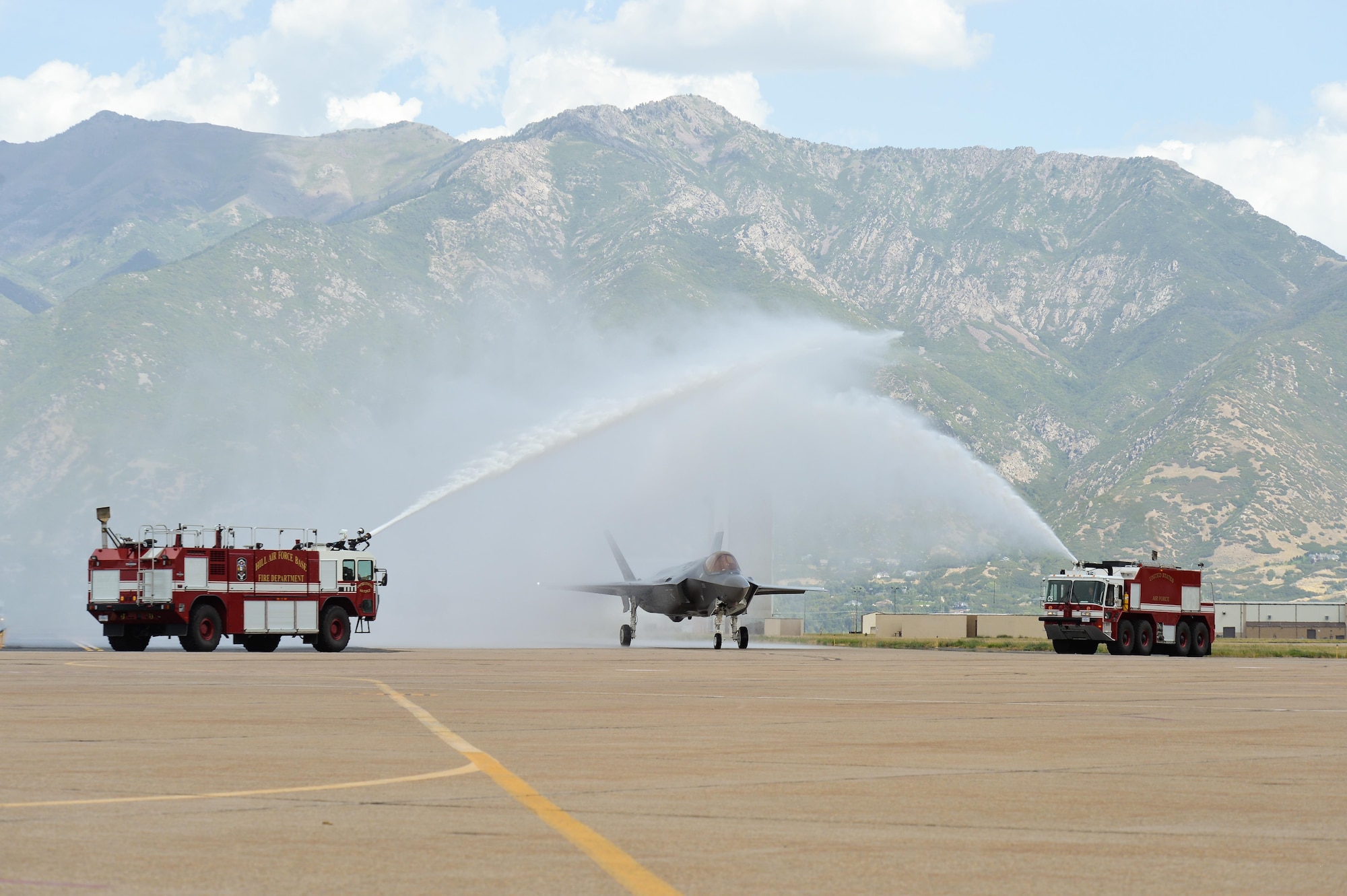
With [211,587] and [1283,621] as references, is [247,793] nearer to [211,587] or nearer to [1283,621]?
[211,587]

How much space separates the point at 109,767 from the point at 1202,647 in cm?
5551

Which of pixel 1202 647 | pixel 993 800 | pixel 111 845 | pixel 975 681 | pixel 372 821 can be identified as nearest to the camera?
pixel 111 845

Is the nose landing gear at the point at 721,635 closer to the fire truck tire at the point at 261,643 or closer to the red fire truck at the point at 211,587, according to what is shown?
the red fire truck at the point at 211,587

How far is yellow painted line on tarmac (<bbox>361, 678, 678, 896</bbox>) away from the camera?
8.86m

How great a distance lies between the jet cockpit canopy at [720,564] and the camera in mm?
58000

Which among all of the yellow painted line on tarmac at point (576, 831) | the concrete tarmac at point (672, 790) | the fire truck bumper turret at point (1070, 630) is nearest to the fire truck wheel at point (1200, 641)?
the fire truck bumper turret at point (1070, 630)

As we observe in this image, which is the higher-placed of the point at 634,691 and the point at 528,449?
the point at 528,449

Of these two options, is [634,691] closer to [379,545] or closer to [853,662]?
[853,662]

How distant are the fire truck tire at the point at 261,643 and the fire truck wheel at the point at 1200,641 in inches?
1429

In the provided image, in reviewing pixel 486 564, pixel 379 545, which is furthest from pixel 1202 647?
pixel 379 545

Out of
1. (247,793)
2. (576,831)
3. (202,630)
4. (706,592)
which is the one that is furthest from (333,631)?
(576,831)

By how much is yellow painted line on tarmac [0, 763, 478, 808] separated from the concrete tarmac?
5 cm

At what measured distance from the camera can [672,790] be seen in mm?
13250

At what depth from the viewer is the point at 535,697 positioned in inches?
1029
